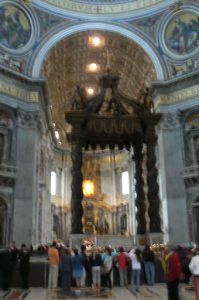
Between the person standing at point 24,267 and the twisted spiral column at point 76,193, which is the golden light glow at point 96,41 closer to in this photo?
the twisted spiral column at point 76,193

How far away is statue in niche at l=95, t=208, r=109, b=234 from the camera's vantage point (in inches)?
1120

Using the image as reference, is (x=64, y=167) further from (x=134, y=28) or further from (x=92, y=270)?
(x=92, y=270)

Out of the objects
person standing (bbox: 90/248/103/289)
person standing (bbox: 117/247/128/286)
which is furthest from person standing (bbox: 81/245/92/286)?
person standing (bbox: 117/247/128/286)

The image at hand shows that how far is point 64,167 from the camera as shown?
31.2 meters

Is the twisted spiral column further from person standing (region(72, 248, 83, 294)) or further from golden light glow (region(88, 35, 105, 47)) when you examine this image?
golden light glow (region(88, 35, 105, 47))

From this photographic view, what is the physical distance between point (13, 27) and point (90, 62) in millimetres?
7394

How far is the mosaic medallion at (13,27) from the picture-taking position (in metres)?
18.3

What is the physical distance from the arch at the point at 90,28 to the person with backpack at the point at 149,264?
1286 centimetres

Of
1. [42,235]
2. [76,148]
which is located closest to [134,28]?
[76,148]

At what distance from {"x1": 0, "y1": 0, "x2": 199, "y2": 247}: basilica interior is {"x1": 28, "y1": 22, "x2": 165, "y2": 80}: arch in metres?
0.06

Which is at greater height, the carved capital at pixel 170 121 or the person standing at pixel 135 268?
the carved capital at pixel 170 121

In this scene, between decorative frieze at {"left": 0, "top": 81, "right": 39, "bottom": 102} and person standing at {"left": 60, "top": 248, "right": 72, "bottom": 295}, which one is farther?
decorative frieze at {"left": 0, "top": 81, "right": 39, "bottom": 102}

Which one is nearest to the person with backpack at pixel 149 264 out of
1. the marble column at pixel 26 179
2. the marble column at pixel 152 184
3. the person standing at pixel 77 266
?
the person standing at pixel 77 266

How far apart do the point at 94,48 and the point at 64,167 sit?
12078mm
